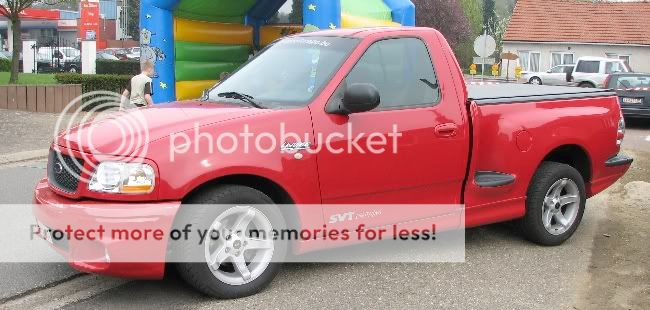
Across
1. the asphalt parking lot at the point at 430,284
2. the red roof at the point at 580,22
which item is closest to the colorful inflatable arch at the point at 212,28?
the asphalt parking lot at the point at 430,284

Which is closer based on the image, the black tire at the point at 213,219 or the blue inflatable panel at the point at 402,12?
the black tire at the point at 213,219

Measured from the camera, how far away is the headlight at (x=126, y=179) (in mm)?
4363

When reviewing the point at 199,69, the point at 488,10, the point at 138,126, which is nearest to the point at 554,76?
the point at 199,69

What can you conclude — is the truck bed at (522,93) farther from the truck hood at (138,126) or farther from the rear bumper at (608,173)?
the truck hood at (138,126)

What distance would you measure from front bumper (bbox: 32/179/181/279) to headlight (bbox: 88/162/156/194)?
0.08 m

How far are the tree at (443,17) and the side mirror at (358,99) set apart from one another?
52.5m

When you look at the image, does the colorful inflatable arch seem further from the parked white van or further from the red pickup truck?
the parked white van

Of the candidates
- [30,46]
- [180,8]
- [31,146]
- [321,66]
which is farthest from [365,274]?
[30,46]

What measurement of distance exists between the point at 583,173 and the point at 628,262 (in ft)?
3.66

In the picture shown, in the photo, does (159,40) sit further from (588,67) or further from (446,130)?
(588,67)

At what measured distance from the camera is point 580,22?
4994cm

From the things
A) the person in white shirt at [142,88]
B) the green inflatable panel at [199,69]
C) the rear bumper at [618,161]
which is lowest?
the rear bumper at [618,161]

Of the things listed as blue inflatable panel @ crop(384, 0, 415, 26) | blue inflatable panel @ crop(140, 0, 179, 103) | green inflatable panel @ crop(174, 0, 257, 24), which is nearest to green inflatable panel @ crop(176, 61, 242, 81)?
blue inflatable panel @ crop(140, 0, 179, 103)

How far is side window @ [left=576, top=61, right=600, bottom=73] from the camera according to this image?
3441cm
